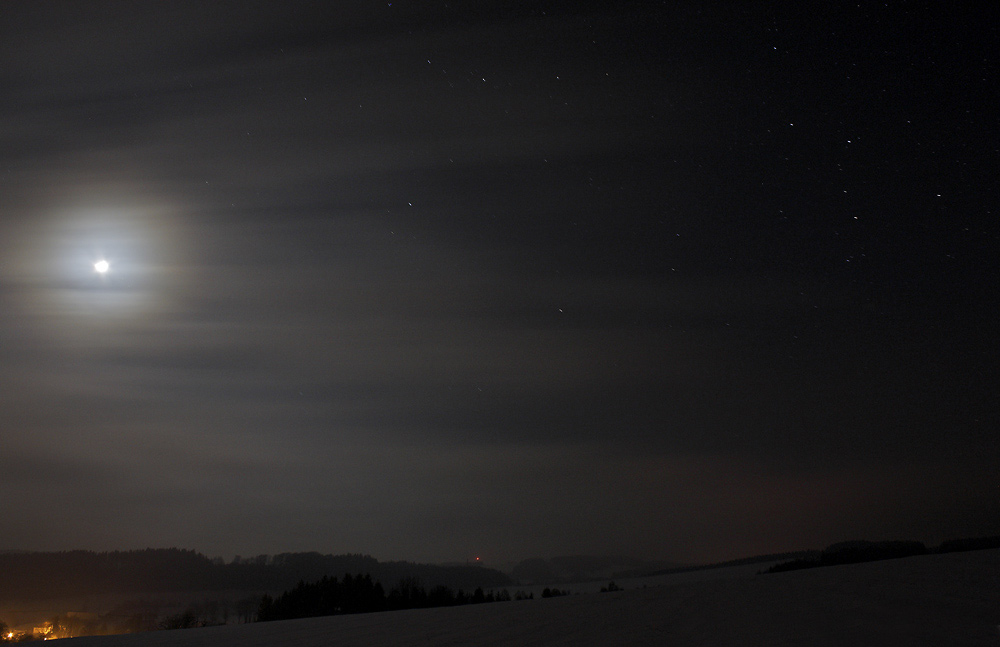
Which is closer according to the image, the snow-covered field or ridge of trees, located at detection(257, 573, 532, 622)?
the snow-covered field

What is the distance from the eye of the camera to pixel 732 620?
27.0 ft

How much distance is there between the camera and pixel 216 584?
12075 centimetres

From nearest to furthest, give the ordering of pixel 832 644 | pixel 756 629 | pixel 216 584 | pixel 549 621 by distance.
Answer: pixel 832 644 < pixel 756 629 < pixel 549 621 < pixel 216 584

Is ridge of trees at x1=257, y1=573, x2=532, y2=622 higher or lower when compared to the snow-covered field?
lower

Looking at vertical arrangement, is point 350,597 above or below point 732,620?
below

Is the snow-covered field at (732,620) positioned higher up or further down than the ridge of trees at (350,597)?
higher up

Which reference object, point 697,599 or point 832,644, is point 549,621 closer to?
point 697,599

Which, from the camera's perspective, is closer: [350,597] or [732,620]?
[732,620]

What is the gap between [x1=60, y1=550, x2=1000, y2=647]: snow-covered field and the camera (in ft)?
22.3

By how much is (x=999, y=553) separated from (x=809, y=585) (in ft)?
25.9

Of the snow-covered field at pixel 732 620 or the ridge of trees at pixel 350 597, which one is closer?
the snow-covered field at pixel 732 620

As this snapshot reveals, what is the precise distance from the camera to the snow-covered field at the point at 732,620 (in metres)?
6.79

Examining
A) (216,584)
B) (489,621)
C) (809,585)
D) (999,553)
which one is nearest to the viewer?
(489,621)

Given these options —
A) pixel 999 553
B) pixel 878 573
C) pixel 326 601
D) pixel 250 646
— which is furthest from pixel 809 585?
pixel 326 601
